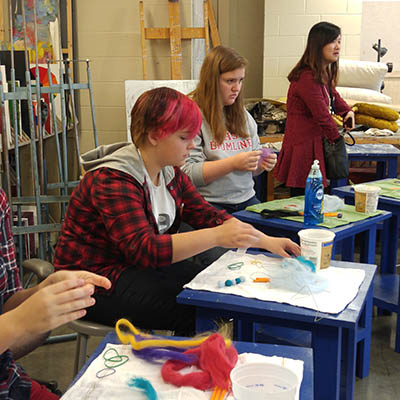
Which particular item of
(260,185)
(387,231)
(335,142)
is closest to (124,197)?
(387,231)

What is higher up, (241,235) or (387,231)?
(241,235)

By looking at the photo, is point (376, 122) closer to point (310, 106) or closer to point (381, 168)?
point (381, 168)

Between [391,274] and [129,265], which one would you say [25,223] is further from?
[391,274]

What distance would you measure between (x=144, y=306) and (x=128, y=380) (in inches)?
25.3

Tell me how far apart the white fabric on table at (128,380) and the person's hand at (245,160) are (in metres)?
1.40

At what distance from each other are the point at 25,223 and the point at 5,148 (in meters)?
1.05

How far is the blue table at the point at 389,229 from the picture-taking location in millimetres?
2717

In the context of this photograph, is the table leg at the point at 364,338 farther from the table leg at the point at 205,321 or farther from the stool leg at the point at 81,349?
the stool leg at the point at 81,349

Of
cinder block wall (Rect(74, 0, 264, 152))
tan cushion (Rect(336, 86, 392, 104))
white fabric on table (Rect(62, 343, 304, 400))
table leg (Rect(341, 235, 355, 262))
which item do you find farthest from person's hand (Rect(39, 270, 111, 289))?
tan cushion (Rect(336, 86, 392, 104))

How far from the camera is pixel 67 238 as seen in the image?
1.79 meters

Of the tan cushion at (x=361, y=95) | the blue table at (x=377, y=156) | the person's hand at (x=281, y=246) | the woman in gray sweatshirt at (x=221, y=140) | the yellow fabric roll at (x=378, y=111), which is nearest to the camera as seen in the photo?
the person's hand at (x=281, y=246)

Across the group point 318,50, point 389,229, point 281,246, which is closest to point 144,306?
point 281,246

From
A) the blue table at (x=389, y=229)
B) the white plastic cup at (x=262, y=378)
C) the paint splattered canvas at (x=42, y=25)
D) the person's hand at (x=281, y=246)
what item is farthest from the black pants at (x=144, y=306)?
the paint splattered canvas at (x=42, y=25)

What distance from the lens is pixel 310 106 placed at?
317cm
